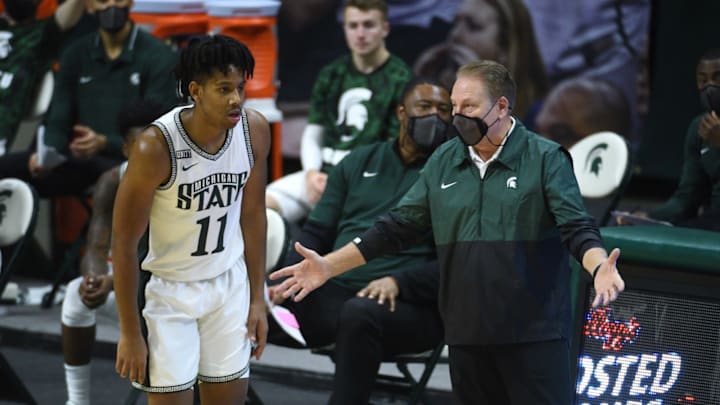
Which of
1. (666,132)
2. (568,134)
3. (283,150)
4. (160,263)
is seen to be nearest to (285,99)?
(283,150)

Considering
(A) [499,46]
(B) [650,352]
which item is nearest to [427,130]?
(B) [650,352]

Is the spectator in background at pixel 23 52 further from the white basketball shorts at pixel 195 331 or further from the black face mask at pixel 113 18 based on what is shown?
the white basketball shorts at pixel 195 331

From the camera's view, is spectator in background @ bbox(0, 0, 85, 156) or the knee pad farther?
spectator in background @ bbox(0, 0, 85, 156)

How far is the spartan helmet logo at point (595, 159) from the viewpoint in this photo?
601 centimetres

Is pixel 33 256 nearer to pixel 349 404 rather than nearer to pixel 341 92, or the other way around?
pixel 341 92

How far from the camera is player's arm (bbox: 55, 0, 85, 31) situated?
7344 millimetres

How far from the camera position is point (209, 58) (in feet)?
12.5

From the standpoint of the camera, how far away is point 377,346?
488cm

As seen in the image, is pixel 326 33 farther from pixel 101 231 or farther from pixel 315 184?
pixel 101 231

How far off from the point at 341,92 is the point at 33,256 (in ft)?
8.91

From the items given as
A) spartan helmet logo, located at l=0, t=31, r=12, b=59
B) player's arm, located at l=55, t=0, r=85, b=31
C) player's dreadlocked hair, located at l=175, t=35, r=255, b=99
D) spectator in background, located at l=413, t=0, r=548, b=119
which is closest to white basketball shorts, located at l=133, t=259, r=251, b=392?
player's dreadlocked hair, located at l=175, t=35, r=255, b=99

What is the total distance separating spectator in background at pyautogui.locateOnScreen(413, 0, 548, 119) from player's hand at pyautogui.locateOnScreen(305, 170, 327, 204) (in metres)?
3.14

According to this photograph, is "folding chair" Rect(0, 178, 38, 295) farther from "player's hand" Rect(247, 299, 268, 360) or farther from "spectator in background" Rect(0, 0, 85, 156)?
"player's hand" Rect(247, 299, 268, 360)

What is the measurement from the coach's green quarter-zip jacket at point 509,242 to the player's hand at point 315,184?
7.14 ft
